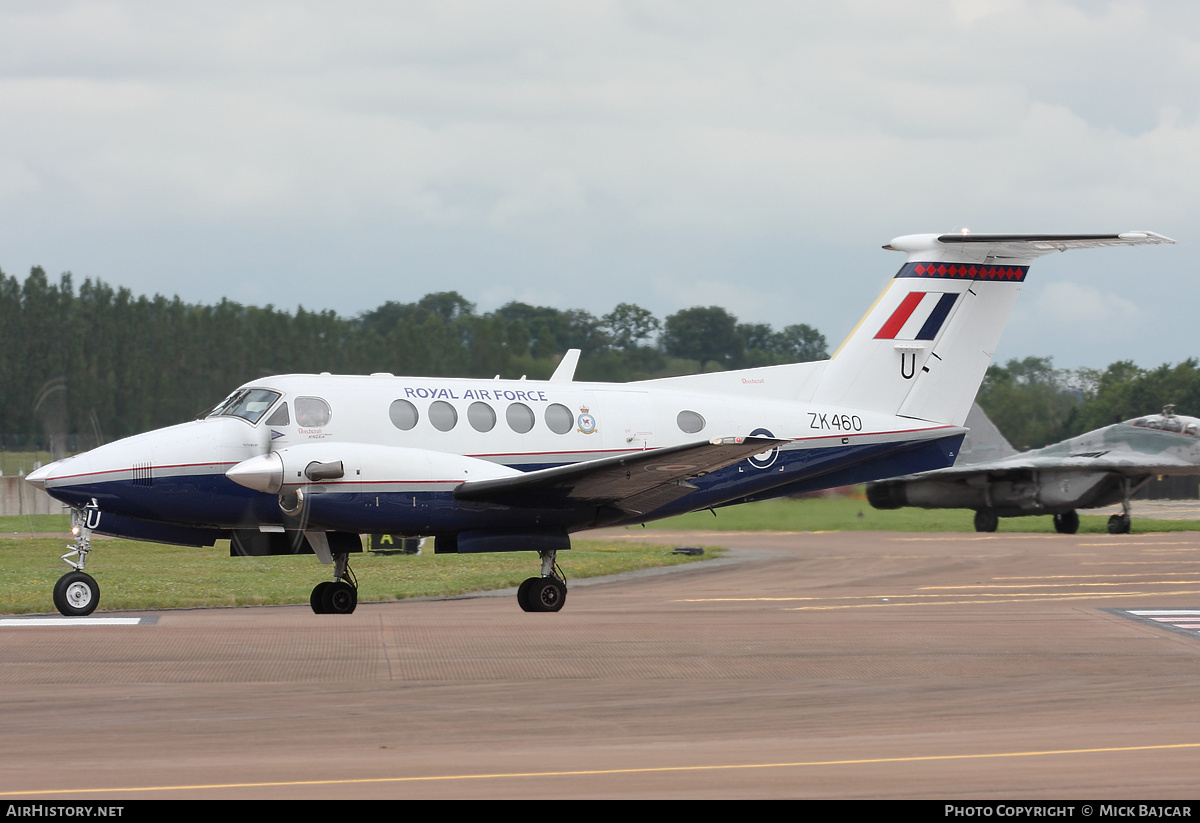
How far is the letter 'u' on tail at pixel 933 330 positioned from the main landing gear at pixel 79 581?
10.2 metres

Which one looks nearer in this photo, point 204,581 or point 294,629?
point 294,629

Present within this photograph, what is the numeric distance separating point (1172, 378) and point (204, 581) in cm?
5275

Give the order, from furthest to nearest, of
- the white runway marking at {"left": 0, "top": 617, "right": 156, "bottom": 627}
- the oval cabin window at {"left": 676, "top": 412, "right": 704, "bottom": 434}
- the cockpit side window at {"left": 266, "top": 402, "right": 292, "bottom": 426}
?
the oval cabin window at {"left": 676, "top": 412, "right": 704, "bottom": 434}, the cockpit side window at {"left": 266, "top": 402, "right": 292, "bottom": 426}, the white runway marking at {"left": 0, "top": 617, "right": 156, "bottom": 627}

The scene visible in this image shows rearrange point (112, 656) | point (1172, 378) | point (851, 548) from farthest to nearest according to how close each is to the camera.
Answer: point (1172, 378) → point (851, 548) → point (112, 656)

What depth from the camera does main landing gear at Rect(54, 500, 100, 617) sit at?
14.6 metres

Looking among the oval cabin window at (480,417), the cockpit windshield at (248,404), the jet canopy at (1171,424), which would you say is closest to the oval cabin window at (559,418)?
the oval cabin window at (480,417)

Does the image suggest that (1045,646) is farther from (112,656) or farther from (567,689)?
(112,656)

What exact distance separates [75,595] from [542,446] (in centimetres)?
592

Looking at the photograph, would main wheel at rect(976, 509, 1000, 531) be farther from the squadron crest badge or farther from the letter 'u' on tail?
the squadron crest badge

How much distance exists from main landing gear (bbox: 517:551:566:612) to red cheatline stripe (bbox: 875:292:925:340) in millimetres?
6346

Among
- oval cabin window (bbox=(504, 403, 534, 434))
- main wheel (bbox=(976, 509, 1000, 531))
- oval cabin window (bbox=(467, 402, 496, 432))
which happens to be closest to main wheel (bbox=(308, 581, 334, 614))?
oval cabin window (bbox=(467, 402, 496, 432))

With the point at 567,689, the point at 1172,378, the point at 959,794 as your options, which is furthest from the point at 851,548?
the point at 1172,378

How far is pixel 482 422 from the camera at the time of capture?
16109 millimetres

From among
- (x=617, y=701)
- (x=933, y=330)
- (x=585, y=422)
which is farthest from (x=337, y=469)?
(x=933, y=330)
